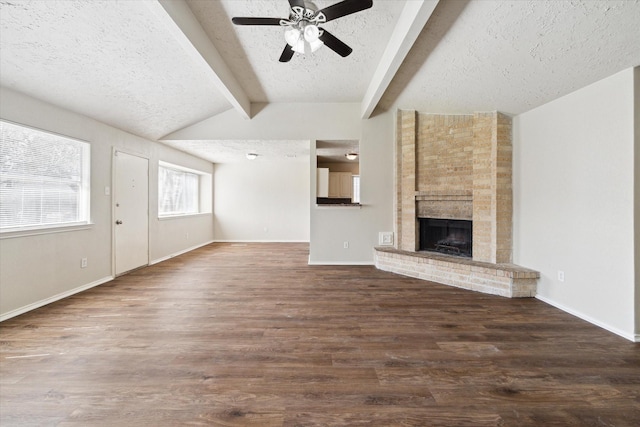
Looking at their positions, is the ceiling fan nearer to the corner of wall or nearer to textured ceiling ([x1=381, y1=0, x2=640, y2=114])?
textured ceiling ([x1=381, y1=0, x2=640, y2=114])

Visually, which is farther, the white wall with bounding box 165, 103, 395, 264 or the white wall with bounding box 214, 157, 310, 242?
the white wall with bounding box 214, 157, 310, 242

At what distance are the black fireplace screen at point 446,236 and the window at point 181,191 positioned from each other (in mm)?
5358

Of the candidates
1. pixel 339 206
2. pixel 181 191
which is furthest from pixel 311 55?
pixel 181 191

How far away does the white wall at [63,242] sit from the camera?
2.61 meters

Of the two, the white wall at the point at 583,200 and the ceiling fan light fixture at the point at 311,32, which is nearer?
the ceiling fan light fixture at the point at 311,32

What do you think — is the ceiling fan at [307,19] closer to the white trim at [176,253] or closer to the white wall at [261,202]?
the white trim at [176,253]

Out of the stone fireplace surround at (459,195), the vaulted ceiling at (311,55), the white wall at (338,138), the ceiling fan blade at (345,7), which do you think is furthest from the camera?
the white wall at (338,138)

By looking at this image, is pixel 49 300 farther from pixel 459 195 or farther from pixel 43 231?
pixel 459 195

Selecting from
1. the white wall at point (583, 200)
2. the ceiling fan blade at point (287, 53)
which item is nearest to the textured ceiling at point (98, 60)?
the ceiling fan blade at point (287, 53)

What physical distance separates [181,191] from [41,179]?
11.7ft

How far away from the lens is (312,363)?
73.0 inches

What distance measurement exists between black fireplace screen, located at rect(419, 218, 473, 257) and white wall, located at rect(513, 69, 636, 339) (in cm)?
68

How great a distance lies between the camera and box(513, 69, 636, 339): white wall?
224 cm

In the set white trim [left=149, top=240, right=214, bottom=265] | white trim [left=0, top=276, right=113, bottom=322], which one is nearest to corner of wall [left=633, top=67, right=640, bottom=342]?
white trim [left=0, top=276, right=113, bottom=322]
